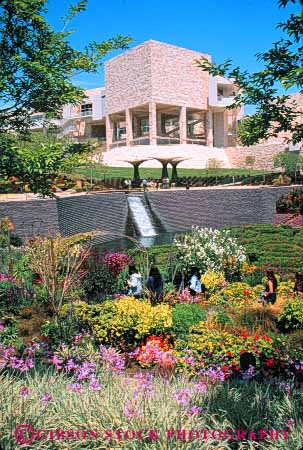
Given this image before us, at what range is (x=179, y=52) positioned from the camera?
50406 millimetres

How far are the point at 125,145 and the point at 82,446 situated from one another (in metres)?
52.4

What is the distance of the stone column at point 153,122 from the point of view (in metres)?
49.3

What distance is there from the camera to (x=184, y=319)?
23.2 feet

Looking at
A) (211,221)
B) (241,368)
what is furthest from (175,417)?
(211,221)

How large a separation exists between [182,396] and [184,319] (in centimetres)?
312

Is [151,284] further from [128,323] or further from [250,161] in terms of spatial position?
[250,161]

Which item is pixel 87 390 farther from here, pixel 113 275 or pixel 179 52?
pixel 179 52

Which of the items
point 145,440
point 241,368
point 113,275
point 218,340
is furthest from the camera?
point 113,275

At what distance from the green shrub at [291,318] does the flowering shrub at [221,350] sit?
2.70 feet

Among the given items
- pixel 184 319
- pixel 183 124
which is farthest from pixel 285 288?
pixel 183 124

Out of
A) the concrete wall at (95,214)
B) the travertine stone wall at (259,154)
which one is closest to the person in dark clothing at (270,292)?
the concrete wall at (95,214)

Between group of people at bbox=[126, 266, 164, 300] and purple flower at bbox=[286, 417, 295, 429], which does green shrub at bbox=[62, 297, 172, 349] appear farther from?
purple flower at bbox=[286, 417, 295, 429]

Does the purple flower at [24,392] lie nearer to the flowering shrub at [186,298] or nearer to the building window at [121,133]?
the flowering shrub at [186,298]

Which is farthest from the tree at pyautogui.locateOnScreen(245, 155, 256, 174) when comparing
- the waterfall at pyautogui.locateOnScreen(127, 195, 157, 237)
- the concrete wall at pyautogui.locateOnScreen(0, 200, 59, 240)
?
the concrete wall at pyautogui.locateOnScreen(0, 200, 59, 240)
